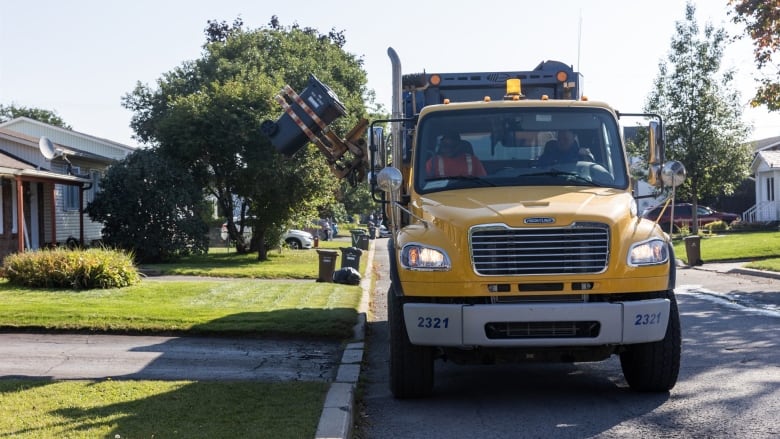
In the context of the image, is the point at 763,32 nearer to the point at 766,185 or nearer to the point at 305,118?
the point at 305,118

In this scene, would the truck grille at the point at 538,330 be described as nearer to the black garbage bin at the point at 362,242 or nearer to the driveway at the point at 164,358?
the driveway at the point at 164,358

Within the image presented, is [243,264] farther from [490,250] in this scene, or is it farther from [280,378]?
[490,250]

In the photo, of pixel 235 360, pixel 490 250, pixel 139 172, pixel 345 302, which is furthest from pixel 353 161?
pixel 139 172

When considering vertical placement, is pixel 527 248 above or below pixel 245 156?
below

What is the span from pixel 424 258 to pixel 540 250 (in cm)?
94

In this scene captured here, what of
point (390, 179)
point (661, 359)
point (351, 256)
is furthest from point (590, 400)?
point (351, 256)

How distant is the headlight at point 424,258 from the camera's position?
7.25 metres

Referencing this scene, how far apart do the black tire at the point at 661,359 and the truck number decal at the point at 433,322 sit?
1753 millimetres

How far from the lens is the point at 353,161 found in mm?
14750

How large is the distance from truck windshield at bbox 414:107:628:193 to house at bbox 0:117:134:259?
49.7 feet

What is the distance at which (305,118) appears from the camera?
14.7 m

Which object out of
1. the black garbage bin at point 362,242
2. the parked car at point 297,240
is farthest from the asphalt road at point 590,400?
the parked car at point 297,240

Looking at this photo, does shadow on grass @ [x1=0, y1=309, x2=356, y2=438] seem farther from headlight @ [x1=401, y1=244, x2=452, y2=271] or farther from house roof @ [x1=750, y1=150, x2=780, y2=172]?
house roof @ [x1=750, y1=150, x2=780, y2=172]

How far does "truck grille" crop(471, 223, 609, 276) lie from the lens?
Answer: 7.21 metres
